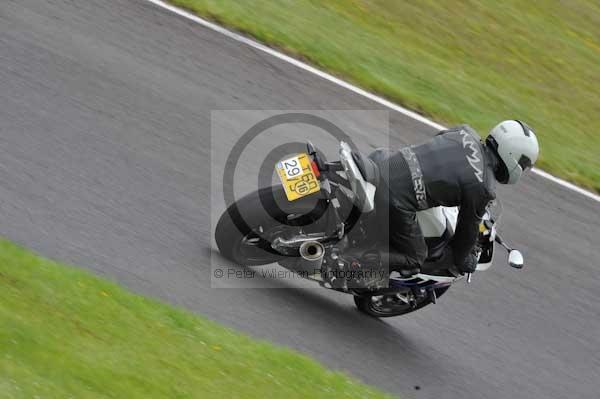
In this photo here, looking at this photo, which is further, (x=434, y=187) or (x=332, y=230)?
(x=332, y=230)

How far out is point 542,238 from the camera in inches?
382

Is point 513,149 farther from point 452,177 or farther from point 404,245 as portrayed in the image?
point 404,245

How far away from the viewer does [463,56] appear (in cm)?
1301

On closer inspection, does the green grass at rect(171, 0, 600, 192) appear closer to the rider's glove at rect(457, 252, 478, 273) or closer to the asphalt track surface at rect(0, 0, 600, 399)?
the asphalt track surface at rect(0, 0, 600, 399)

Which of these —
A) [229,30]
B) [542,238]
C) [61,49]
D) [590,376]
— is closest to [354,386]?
[590,376]

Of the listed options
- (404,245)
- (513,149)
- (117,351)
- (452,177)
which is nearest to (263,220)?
(404,245)

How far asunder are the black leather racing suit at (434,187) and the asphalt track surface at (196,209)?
3.39 ft

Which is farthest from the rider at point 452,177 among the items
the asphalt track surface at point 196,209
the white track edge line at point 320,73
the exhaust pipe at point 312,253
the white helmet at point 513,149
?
the white track edge line at point 320,73

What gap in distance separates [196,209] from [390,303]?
5.98ft

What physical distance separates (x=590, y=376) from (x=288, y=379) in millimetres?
3335

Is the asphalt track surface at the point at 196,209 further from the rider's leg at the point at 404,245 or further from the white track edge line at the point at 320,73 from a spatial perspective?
the rider's leg at the point at 404,245

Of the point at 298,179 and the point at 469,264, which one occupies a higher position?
the point at 298,179

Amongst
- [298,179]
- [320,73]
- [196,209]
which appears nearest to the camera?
[298,179]

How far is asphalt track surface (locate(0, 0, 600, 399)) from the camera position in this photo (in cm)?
710
